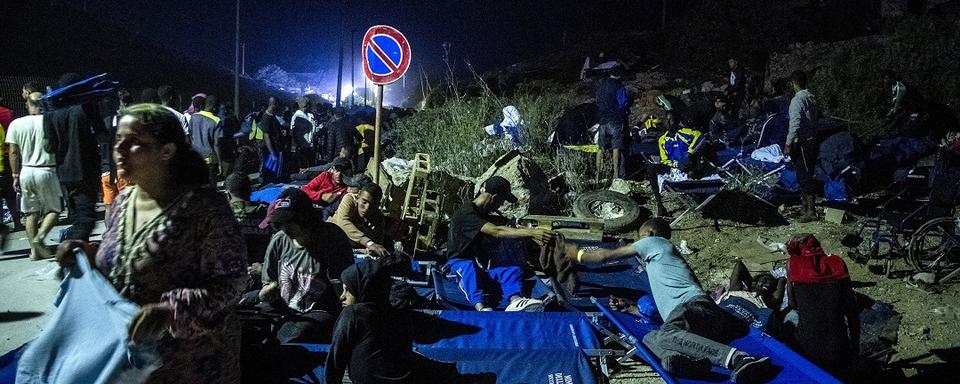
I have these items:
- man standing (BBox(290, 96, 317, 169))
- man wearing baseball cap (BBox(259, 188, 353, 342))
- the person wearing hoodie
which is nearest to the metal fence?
man standing (BBox(290, 96, 317, 169))

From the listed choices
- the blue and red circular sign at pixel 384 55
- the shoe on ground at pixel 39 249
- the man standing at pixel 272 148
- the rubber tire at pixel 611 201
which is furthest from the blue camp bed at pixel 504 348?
the man standing at pixel 272 148

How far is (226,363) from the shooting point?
2.23 metres

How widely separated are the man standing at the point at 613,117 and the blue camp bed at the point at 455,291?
163 inches

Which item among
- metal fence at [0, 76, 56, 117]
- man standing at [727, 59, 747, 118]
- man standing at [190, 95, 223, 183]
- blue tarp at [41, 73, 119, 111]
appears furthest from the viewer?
man standing at [727, 59, 747, 118]

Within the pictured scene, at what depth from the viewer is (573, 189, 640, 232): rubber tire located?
9.00m

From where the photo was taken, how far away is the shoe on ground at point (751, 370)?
4207 mm

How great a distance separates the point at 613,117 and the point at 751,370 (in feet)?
19.7

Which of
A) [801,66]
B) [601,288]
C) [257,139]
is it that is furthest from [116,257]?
[801,66]

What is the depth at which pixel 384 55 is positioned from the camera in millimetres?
7602

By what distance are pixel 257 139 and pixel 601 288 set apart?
7481 millimetres

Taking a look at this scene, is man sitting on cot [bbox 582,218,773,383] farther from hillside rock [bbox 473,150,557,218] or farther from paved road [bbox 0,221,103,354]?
paved road [bbox 0,221,103,354]

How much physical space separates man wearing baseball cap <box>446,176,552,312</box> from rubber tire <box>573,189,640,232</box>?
8.53ft

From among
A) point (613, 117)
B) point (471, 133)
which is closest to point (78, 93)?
point (471, 133)

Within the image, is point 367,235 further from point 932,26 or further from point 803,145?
point 932,26
